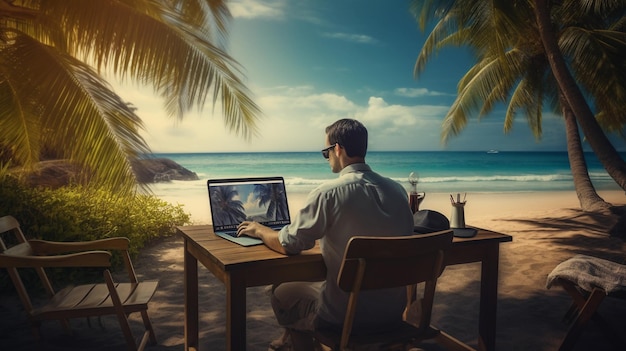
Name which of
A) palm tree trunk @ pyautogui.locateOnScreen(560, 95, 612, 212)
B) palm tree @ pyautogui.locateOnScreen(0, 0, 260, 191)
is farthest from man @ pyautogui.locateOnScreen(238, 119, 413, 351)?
palm tree trunk @ pyautogui.locateOnScreen(560, 95, 612, 212)

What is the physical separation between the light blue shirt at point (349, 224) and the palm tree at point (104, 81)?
106 inches

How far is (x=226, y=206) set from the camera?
2.58 m

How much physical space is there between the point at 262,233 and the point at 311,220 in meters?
0.39

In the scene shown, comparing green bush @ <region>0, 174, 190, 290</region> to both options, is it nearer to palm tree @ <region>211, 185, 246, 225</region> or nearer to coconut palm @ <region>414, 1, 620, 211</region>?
palm tree @ <region>211, 185, 246, 225</region>

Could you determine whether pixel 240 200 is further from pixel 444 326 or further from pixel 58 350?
pixel 444 326

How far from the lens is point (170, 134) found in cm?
3781

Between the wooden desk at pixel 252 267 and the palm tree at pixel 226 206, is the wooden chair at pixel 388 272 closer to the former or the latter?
the wooden desk at pixel 252 267

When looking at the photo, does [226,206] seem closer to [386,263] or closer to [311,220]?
[311,220]

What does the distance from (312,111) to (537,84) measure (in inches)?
1229

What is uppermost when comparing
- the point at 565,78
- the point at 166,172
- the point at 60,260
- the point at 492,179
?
the point at 565,78

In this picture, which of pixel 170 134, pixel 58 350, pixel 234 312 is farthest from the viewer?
pixel 170 134

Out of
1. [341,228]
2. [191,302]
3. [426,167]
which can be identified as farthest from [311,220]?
[426,167]

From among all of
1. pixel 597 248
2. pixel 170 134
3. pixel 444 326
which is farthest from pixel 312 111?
pixel 444 326

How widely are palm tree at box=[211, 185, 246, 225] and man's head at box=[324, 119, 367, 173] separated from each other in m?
0.68
